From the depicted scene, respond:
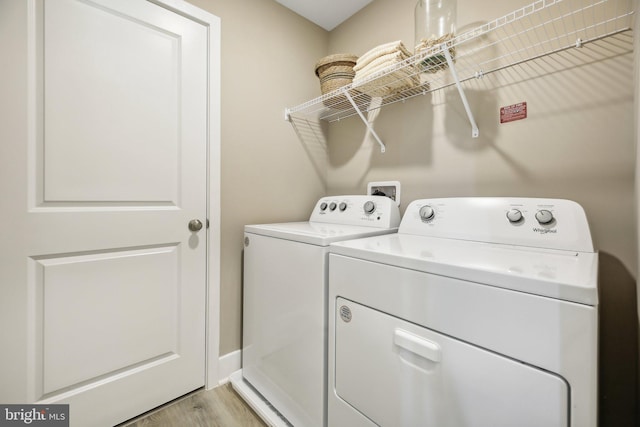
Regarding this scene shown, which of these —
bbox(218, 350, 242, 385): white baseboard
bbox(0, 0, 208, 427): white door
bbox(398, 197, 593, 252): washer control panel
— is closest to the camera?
bbox(398, 197, 593, 252): washer control panel

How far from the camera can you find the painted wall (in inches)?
38.1

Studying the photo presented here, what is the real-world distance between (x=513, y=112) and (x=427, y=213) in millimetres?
566

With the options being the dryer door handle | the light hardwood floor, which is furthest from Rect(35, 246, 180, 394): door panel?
the dryer door handle

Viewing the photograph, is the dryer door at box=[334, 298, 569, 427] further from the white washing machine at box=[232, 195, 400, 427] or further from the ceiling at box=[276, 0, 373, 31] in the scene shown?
the ceiling at box=[276, 0, 373, 31]

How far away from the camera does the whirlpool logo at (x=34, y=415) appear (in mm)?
1043

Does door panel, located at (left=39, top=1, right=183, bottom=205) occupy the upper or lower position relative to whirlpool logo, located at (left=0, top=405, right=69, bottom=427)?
upper

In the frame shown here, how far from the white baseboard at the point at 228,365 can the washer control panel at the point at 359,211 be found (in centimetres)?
93

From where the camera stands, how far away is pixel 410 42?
1.57 metres

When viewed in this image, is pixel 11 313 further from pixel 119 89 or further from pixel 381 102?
pixel 381 102

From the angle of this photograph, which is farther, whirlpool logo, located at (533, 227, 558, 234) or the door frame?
the door frame

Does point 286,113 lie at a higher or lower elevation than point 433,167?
higher

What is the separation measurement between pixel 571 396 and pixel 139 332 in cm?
157

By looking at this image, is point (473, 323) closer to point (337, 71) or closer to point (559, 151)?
point (559, 151)

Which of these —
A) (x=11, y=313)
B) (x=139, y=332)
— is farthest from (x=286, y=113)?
(x=11, y=313)
